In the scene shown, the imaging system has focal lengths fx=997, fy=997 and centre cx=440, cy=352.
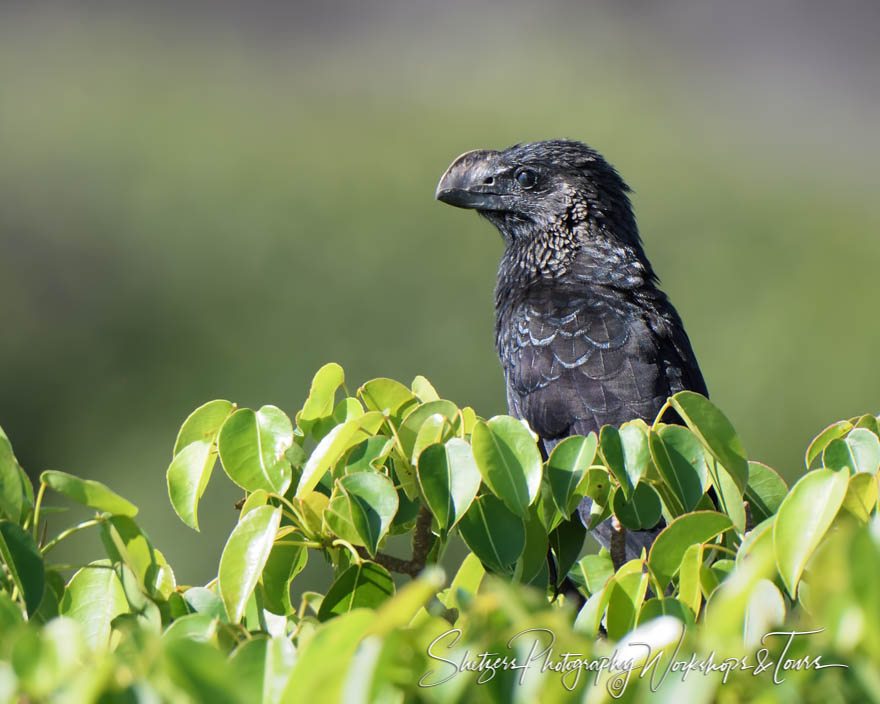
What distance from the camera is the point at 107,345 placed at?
1330 cm

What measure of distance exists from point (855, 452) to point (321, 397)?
0.74 metres

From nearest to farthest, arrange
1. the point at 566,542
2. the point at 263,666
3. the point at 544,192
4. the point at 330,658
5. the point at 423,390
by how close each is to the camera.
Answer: the point at 330,658 → the point at 263,666 → the point at 566,542 → the point at 423,390 → the point at 544,192

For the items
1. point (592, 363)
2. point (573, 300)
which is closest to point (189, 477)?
point (592, 363)

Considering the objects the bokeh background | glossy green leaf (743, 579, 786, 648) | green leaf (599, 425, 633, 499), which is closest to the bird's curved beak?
green leaf (599, 425, 633, 499)

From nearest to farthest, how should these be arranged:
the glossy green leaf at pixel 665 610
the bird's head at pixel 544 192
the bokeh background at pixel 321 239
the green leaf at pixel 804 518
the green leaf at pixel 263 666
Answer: the green leaf at pixel 263 666 → the green leaf at pixel 804 518 → the glossy green leaf at pixel 665 610 → the bird's head at pixel 544 192 → the bokeh background at pixel 321 239

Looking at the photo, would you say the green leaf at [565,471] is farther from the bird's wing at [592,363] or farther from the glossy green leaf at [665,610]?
the bird's wing at [592,363]

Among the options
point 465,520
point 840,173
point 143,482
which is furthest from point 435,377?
point 465,520

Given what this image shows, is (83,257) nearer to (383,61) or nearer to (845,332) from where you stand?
(383,61)

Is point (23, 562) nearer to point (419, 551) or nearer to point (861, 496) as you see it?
point (419, 551)

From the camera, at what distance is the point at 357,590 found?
1262 millimetres

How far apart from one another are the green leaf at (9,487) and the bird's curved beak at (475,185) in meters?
2.62

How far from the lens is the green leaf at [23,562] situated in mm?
1062

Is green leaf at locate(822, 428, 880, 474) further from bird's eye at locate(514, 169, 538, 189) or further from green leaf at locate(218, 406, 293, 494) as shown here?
bird's eye at locate(514, 169, 538, 189)

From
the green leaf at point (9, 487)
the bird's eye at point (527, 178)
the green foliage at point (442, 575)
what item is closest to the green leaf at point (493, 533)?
the green foliage at point (442, 575)
